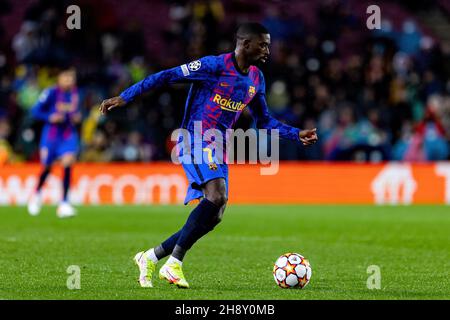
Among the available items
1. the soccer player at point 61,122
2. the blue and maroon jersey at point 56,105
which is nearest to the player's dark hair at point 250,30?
the soccer player at point 61,122

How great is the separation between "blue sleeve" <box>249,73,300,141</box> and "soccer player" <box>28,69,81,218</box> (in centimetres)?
800

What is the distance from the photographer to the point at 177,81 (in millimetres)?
8203


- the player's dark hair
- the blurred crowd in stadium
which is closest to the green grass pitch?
the player's dark hair

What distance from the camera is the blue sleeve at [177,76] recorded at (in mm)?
7977

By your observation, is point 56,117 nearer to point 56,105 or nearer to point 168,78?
point 56,105

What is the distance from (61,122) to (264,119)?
8.33m

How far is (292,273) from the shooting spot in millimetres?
8102

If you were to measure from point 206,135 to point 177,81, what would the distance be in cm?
53

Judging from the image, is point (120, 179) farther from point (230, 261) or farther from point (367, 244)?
point (230, 261)

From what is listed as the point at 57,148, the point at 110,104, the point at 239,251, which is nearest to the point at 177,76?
the point at 110,104

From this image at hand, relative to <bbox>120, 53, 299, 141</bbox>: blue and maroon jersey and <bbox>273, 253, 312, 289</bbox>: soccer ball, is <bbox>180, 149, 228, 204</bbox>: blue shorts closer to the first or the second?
<bbox>120, 53, 299, 141</bbox>: blue and maroon jersey

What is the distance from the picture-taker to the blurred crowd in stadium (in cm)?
2222

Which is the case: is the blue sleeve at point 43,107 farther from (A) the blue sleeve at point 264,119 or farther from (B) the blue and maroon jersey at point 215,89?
(B) the blue and maroon jersey at point 215,89

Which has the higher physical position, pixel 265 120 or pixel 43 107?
pixel 43 107
